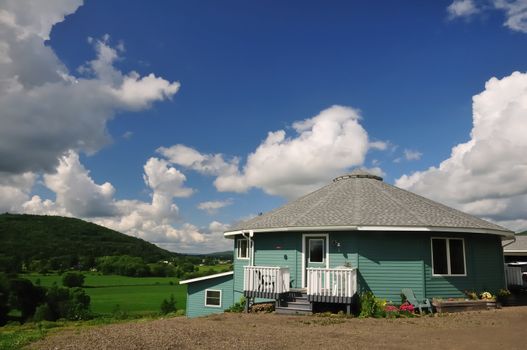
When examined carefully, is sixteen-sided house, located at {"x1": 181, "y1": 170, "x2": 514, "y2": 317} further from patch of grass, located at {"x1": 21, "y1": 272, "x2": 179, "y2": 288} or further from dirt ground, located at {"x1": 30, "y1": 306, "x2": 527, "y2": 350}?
patch of grass, located at {"x1": 21, "y1": 272, "x2": 179, "y2": 288}

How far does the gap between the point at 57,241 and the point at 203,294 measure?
270 ft

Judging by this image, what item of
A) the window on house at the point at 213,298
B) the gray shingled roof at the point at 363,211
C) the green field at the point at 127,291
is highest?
the gray shingled roof at the point at 363,211

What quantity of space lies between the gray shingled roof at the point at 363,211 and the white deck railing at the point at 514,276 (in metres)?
2.70

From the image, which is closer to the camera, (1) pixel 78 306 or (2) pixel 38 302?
(1) pixel 78 306

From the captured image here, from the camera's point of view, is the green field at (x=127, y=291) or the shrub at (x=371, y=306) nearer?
the shrub at (x=371, y=306)

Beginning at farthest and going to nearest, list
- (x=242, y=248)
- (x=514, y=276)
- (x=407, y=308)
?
(x=242, y=248) < (x=514, y=276) < (x=407, y=308)

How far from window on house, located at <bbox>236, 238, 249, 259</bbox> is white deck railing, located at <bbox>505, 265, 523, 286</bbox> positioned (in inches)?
483

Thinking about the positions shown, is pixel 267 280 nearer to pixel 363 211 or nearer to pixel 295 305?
pixel 295 305

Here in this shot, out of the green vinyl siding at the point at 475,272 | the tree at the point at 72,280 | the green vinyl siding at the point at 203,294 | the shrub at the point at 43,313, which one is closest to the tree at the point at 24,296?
the shrub at the point at 43,313

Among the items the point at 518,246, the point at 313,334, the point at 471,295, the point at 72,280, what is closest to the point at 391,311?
the point at 471,295

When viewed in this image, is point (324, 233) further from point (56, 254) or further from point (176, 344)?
point (56, 254)

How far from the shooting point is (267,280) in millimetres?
14625

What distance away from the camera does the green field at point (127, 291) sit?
55956 millimetres

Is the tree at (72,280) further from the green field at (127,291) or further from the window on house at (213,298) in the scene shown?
the window on house at (213,298)
